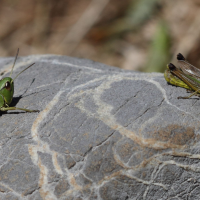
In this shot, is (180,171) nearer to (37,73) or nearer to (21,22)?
(37,73)

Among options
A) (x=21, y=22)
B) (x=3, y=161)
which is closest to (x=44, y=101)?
(x=3, y=161)

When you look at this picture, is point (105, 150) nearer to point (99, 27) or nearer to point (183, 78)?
point (183, 78)

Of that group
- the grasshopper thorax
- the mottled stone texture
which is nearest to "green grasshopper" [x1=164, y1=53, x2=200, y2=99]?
the mottled stone texture

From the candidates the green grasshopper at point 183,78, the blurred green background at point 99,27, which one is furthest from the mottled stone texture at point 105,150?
the blurred green background at point 99,27

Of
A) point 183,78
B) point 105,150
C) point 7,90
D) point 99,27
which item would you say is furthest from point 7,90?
point 99,27

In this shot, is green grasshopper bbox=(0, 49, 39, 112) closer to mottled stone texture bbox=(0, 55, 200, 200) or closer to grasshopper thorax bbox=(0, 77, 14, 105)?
grasshopper thorax bbox=(0, 77, 14, 105)
